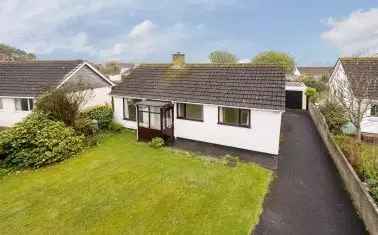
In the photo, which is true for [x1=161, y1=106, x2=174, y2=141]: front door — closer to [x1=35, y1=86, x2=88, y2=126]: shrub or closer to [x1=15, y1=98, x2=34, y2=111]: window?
[x1=35, y1=86, x2=88, y2=126]: shrub

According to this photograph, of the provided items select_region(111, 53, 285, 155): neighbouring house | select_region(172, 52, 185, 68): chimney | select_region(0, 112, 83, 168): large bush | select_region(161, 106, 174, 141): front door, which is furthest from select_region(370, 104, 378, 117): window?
select_region(0, 112, 83, 168): large bush

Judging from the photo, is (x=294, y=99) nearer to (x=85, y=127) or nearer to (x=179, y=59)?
(x=179, y=59)

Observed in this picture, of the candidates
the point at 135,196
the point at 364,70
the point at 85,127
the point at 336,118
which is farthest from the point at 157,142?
the point at 364,70

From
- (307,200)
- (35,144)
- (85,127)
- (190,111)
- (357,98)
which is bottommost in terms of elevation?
(307,200)

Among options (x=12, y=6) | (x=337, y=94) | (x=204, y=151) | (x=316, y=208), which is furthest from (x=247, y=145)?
(x=12, y=6)

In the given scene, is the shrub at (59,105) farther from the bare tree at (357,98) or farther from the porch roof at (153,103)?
the bare tree at (357,98)

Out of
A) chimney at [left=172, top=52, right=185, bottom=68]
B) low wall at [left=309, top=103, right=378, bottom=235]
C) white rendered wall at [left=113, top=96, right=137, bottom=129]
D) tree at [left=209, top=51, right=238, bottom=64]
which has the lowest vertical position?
low wall at [left=309, top=103, right=378, bottom=235]
